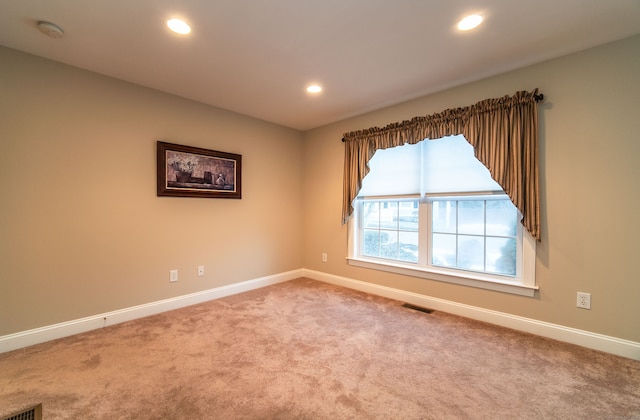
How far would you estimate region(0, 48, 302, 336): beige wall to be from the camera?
2205mm

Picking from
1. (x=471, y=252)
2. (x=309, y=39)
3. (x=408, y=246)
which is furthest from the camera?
(x=408, y=246)

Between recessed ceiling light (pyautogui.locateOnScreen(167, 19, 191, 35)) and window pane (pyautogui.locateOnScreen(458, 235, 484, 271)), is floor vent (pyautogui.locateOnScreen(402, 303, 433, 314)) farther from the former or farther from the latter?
recessed ceiling light (pyautogui.locateOnScreen(167, 19, 191, 35))

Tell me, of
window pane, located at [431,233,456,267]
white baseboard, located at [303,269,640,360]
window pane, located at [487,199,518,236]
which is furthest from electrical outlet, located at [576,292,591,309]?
window pane, located at [431,233,456,267]

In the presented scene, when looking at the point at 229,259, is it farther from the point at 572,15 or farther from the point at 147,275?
the point at 572,15

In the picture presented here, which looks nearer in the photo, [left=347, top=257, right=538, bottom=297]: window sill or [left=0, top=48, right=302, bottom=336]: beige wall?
[left=0, top=48, right=302, bottom=336]: beige wall

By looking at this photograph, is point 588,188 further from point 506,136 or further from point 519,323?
point 519,323

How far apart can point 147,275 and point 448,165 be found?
355 centimetres

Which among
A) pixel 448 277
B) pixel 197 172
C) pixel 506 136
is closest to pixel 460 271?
pixel 448 277

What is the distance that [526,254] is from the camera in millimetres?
2465

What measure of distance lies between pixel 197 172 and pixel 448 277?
318 centimetres

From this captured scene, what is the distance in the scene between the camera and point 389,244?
3543 mm

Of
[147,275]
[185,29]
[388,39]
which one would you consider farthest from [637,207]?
[147,275]

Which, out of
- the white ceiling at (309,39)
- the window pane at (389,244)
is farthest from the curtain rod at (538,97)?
the window pane at (389,244)

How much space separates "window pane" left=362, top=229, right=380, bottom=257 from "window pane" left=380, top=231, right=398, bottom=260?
0.07 metres
